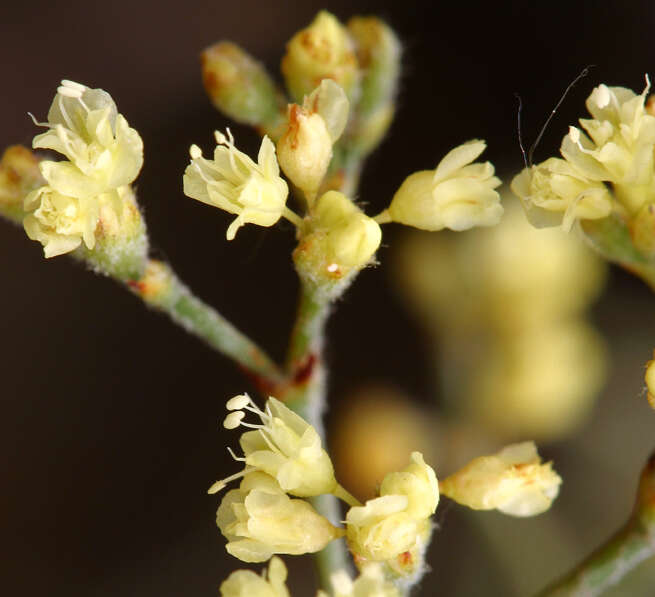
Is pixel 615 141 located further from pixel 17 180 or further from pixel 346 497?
pixel 17 180

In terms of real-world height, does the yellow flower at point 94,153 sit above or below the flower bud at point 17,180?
above

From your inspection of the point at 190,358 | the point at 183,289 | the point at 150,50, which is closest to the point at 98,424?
the point at 190,358

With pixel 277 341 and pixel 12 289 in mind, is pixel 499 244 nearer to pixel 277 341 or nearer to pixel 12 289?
pixel 277 341

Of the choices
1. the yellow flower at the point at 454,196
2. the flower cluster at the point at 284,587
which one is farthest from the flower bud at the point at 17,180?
the flower cluster at the point at 284,587

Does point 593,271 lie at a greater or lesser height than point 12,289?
greater

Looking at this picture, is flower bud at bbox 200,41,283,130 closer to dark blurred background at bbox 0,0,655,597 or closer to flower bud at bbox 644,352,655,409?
flower bud at bbox 644,352,655,409

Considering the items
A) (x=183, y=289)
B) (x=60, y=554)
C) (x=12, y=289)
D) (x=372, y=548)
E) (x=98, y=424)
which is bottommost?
(x=60, y=554)

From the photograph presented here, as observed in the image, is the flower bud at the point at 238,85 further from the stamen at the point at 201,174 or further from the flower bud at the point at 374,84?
the stamen at the point at 201,174
